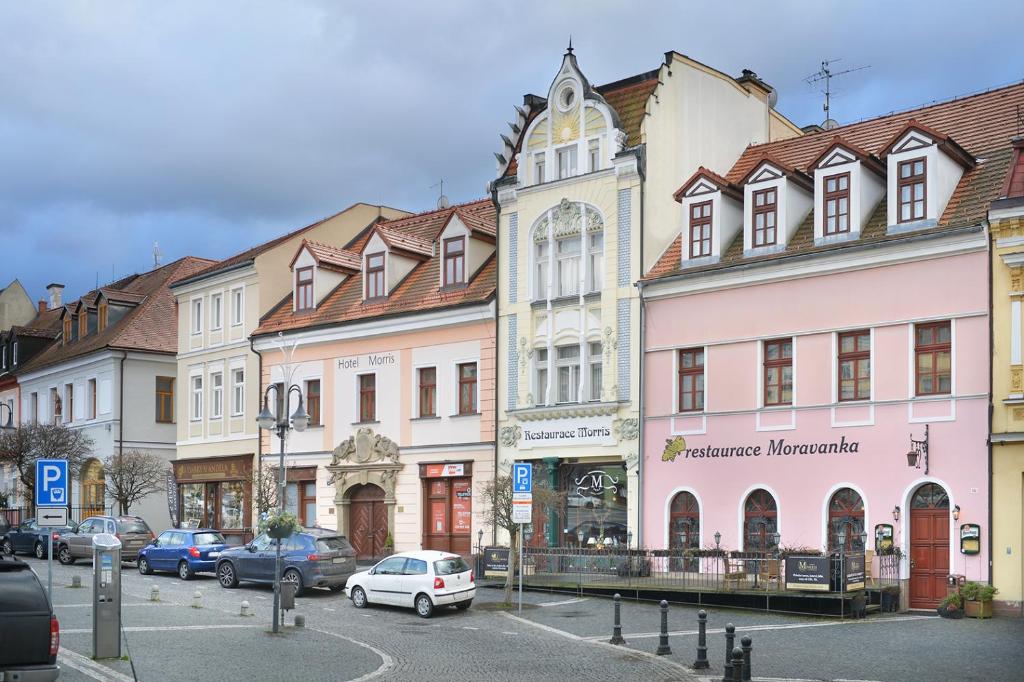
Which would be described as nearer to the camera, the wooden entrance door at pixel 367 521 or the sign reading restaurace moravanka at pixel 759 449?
the sign reading restaurace moravanka at pixel 759 449

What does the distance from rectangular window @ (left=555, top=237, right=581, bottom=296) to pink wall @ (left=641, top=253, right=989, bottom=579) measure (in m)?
2.98

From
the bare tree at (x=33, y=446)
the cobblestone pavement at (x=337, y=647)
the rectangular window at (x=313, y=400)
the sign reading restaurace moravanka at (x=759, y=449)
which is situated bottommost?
the cobblestone pavement at (x=337, y=647)

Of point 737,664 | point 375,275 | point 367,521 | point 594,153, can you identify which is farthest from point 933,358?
point 375,275

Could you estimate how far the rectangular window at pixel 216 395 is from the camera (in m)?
48.3

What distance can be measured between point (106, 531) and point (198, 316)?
38.5ft

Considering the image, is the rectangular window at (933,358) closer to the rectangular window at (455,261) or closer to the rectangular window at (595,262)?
the rectangular window at (595,262)

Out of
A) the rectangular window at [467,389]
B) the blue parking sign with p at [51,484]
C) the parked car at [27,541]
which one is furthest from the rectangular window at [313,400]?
the blue parking sign with p at [51,484]

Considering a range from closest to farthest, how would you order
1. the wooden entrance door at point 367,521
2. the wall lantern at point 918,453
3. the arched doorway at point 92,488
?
1. the wall lantern at point 918,453
2. the wooden entrance door at point 367,521
3. the arched doorway at point 92,488

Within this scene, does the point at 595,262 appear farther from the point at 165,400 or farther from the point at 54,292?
the point at 54,292

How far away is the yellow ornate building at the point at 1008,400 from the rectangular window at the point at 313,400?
77.7ft

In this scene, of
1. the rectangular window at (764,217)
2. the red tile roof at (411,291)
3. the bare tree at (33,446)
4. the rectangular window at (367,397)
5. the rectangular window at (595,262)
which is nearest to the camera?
the rectangular window at (764,217)

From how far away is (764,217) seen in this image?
3275 cm

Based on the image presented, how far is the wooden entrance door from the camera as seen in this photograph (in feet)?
135

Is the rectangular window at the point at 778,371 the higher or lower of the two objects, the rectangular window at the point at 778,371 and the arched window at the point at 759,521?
the higher
